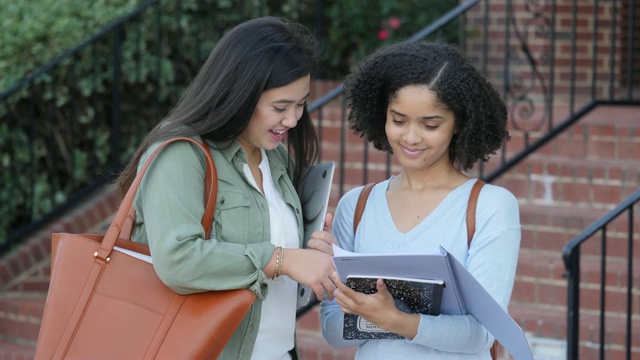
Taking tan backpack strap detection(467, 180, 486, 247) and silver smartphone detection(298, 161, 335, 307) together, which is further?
silver smartphone detection(298, 161, 335, 307)

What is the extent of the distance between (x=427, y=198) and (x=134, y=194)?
0.73 m

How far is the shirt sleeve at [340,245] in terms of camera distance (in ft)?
8.80

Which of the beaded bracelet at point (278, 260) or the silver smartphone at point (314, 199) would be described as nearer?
the beaded bracelet at point (278, 260)

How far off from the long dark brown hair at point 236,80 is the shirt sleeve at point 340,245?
371 millimetres

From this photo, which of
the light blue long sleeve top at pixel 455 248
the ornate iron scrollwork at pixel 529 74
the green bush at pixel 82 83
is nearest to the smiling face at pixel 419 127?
the light blue long sleeve top at pixel 455 248

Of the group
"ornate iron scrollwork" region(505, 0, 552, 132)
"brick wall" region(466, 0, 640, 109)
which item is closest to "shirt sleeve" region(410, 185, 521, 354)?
"ornate iron scrollwork" region(505, 0, 552, 132)

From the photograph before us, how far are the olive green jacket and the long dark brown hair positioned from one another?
0.06m

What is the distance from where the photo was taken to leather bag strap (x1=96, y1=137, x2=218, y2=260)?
2443 millimetres

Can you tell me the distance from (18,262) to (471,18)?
3557 mm

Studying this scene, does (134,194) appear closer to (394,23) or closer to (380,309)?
(380,309)

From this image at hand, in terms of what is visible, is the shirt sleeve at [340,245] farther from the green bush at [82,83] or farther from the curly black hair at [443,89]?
the green bush at [82,83]

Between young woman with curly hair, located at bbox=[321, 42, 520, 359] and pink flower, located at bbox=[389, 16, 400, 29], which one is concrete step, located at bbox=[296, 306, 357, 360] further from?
pink flower, located at bbox=[389, 16, 400, 29]

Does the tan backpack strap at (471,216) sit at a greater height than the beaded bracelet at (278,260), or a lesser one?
greater

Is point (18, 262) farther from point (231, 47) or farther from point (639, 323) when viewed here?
point (231, 47)
